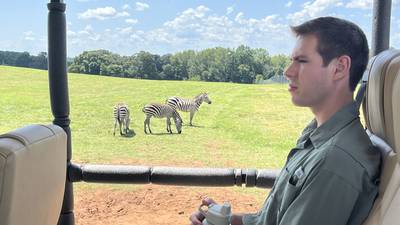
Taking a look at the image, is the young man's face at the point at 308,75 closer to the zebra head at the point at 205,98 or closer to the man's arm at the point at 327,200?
the man's arm at the point at 327,200

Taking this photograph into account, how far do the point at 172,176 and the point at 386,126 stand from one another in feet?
5.24

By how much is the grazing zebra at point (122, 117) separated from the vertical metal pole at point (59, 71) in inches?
68.8

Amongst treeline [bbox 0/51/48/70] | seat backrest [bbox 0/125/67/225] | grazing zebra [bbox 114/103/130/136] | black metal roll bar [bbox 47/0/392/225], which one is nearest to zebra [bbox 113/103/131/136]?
grazing zebra [bbox 114/103/130/136]

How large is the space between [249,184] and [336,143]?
1481 mm

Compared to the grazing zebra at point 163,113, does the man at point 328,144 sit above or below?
above

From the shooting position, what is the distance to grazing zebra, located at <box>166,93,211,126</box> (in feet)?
14.0

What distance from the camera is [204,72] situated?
3.53 m

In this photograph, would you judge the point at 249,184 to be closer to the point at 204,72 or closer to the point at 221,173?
the point at 221,173

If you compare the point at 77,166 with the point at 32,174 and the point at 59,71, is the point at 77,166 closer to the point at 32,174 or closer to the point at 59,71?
the point at 59,71

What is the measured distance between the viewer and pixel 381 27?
2.31 metres

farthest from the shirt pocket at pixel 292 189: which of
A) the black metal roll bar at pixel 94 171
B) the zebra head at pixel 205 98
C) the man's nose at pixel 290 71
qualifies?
the zebra head at pixel 205 98

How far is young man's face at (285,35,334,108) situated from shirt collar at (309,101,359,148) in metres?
0.06

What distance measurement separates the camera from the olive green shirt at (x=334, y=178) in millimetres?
978

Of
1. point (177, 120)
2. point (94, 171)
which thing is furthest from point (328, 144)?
point (177, 120)
